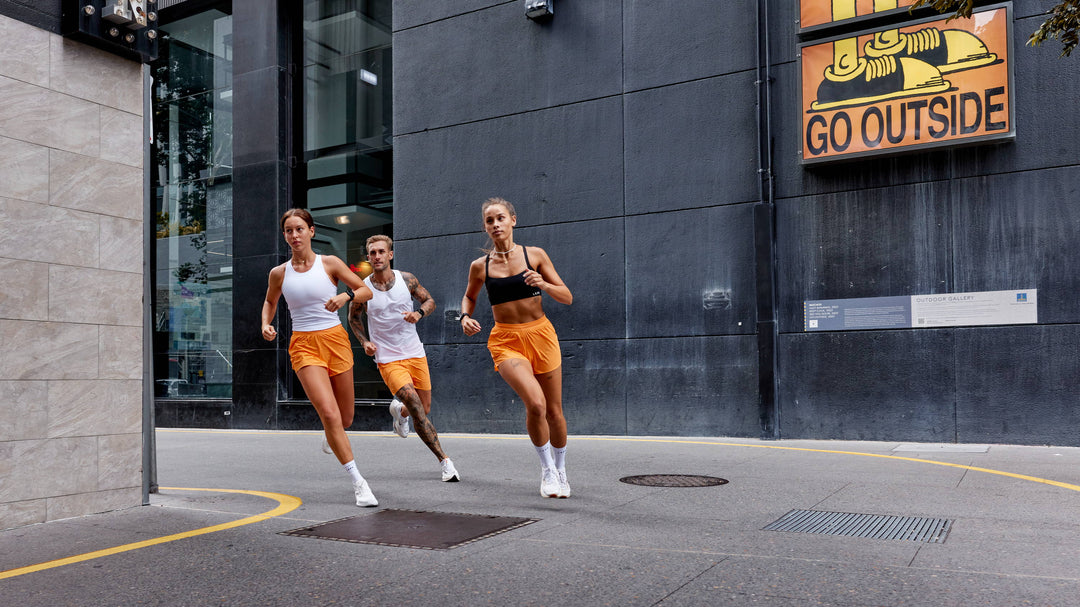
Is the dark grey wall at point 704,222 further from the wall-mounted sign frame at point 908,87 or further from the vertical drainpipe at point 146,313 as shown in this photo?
the vertical drainpipe at point 146,313

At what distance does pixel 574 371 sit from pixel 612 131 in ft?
11.0

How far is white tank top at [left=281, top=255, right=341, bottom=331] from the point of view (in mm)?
6473

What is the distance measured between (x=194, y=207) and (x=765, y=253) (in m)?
11.0

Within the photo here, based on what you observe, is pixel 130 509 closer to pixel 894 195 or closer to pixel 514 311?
pixel 514 311

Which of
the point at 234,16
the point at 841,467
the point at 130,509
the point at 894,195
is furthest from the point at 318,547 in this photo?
the point at 234,16

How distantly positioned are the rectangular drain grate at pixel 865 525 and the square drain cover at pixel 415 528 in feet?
5.29

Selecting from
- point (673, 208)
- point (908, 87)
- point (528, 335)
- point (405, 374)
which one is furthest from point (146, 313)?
point (908, 87)

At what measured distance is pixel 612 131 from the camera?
12.0m

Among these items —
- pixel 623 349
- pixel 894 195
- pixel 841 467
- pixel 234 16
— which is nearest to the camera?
pixel 841 467

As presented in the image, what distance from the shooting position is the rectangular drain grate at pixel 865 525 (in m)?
4.92

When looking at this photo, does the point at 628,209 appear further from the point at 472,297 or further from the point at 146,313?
the point at 146,313

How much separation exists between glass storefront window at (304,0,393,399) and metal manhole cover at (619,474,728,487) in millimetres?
7556

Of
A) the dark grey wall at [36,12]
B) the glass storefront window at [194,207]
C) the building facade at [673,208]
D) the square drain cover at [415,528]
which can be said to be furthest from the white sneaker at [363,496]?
the glass storefront window at [194,207]

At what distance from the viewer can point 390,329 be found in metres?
7.83
